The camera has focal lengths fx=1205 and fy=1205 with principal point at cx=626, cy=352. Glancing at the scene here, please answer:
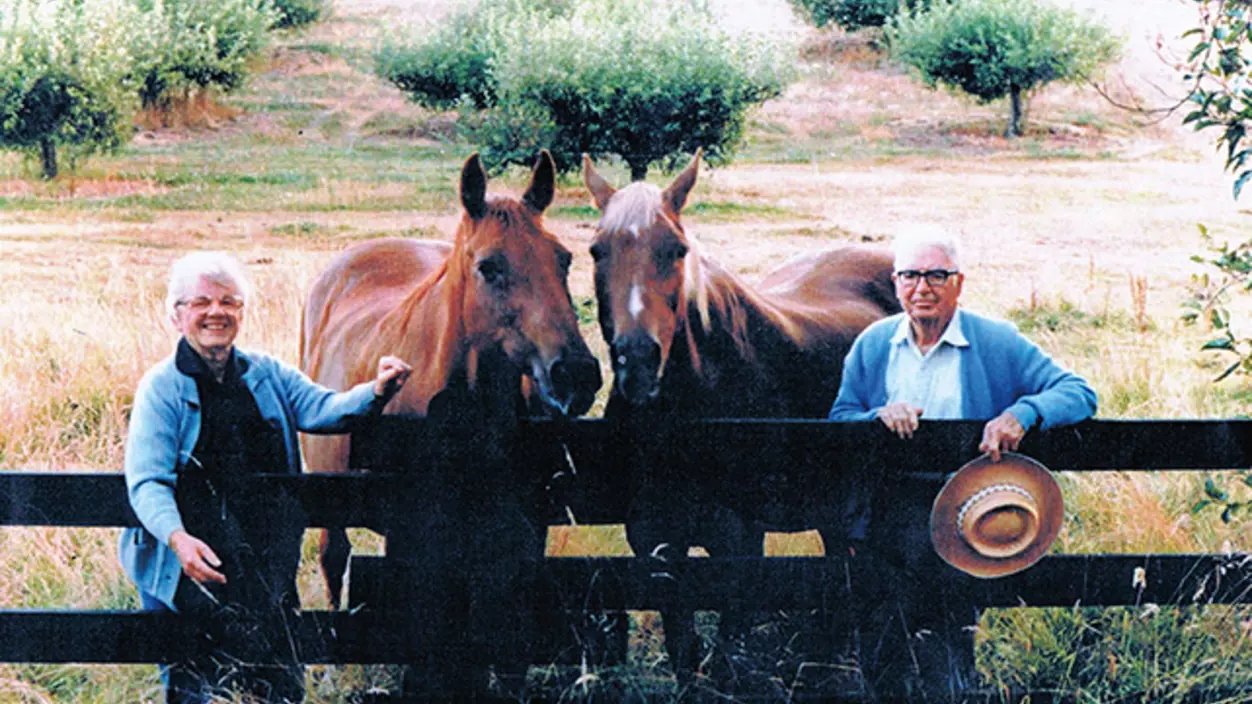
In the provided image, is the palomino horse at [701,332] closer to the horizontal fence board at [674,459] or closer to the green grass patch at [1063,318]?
the horizontal fence board at [674,459]

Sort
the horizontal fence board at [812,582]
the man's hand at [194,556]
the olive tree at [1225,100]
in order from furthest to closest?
the olive tree at [1225,100] < the horizontal fence board at [812,582] < the man's hand at [194,556]

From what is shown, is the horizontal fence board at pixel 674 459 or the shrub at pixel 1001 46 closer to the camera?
the horizontal fence board at pixel 674 459

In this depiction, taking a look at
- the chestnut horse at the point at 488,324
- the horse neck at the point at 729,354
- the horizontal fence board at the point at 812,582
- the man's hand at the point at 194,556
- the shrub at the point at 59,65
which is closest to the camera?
the man's hand at the point at 194,556

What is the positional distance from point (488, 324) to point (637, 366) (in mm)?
555

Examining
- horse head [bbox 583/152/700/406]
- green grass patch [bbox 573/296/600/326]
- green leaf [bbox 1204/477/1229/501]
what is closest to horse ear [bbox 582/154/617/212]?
horse head [bbox 583/152/700/406]

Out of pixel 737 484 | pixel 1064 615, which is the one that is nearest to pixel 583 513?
pixel 737 484

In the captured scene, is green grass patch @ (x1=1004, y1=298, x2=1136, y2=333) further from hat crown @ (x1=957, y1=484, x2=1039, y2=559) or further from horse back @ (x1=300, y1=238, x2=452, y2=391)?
horse back @ (x1=300, y1=238, x2=452, y2=391)

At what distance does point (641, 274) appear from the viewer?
4.26 meters

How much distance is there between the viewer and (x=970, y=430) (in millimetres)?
4293

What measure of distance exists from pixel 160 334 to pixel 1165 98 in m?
4.56

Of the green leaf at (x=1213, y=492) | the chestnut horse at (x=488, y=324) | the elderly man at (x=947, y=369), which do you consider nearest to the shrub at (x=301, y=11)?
the chestnut horse at (x=488, y=324)

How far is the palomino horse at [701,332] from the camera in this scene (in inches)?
168

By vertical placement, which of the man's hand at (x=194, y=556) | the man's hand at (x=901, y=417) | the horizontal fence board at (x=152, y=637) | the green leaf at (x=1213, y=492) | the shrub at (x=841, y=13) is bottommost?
the horizontal fence board at (x=152, y=637)

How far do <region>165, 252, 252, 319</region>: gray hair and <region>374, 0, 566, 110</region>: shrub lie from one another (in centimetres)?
149
